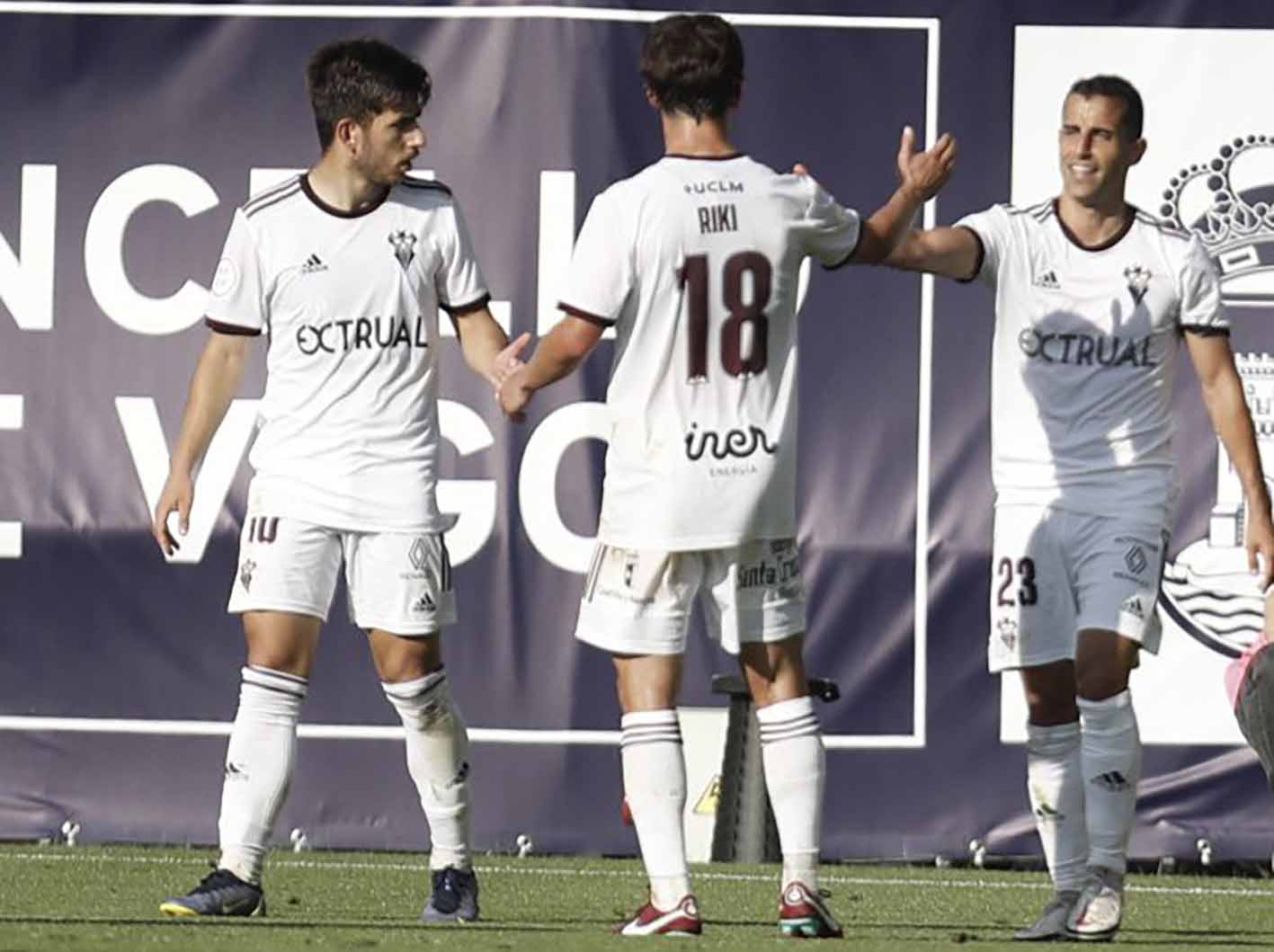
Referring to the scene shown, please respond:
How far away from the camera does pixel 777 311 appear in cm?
697

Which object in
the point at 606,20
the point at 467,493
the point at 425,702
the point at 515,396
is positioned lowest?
the point at 425,702

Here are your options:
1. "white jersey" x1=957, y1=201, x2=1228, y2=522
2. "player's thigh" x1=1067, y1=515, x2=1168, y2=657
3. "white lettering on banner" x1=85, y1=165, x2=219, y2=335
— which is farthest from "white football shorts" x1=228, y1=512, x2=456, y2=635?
"white lettering on banner" x1=85, y1=165, x2=219, y2=335

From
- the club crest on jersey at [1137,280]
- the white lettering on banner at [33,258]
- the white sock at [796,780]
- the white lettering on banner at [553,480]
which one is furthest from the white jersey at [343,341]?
the white lettering on banner at [33,258]

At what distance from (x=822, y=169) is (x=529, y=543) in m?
1.64

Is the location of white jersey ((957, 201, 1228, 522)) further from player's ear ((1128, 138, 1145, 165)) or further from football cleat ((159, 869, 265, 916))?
Answer: football cleat ((159, 869, 265, 916))

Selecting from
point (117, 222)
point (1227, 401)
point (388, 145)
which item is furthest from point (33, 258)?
point (1227, 401)

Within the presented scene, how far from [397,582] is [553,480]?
3275 millimetres

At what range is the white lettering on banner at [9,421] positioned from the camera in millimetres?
10938

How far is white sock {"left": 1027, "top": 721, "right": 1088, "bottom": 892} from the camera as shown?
24.8 feet

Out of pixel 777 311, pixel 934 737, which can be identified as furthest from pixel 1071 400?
pixel 934 737

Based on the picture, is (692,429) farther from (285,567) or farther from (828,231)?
(285,567)

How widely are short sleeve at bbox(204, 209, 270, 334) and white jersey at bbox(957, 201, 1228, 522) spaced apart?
5.77 ft

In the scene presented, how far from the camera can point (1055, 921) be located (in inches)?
294

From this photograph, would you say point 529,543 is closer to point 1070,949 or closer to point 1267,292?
point 1267,292
